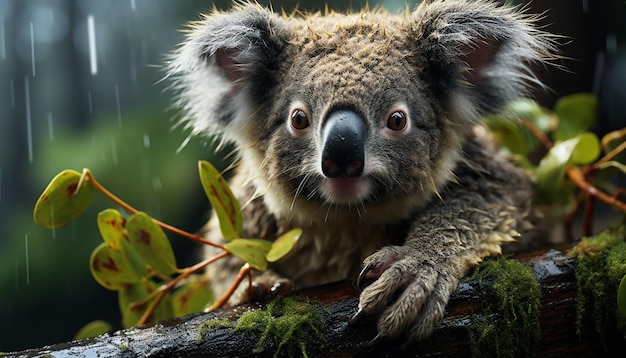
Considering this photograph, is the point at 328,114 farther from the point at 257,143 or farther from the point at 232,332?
the point at 232,332

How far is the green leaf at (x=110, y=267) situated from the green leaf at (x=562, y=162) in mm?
1680

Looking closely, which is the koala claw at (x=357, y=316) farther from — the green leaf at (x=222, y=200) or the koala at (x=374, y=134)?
the green leaf at (x=222, y=200)

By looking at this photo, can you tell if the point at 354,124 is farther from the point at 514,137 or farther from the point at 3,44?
the point at 3,44

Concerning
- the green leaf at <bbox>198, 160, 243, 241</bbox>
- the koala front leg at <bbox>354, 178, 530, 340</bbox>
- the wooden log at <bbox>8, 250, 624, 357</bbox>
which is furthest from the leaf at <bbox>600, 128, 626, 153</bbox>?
the green leaf at <bbox>198, 160, 243, 241</bbox>

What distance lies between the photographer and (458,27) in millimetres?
2117

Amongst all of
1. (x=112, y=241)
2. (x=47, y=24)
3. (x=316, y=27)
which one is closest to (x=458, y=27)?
(x=316, y=27)

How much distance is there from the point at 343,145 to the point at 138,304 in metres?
1.11

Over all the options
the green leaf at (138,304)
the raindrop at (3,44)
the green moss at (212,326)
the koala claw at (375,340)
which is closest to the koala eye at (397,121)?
the koala claw at (375,340)

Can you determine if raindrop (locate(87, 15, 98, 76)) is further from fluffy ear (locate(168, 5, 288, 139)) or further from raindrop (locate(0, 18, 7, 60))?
fluffy ear (locate(168, 5, 288, 139))

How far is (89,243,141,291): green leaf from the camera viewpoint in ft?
7.07

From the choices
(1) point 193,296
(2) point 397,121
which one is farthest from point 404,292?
(1) point 193,296

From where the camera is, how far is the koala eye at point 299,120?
2000mm

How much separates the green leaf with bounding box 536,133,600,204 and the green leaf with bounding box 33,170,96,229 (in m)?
1.78

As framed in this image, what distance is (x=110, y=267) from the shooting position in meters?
2.18
